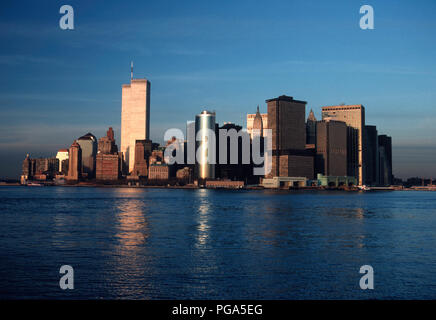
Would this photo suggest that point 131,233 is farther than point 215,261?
Yes

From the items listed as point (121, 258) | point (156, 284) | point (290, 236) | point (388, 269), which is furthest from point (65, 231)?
point (388, 269)

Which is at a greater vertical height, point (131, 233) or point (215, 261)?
point (215, 261)

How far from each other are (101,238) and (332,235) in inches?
1350

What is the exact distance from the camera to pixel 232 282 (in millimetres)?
37031

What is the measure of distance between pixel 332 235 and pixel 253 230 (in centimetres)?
1317

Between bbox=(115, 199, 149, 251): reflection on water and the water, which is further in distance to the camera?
bbox=(115, 199, 149, 251): reflection on water

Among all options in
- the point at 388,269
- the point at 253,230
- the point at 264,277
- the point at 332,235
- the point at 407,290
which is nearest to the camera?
the point at 407,290

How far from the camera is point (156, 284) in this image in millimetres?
35969

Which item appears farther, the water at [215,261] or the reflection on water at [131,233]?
the reflection on water at [131,233]
